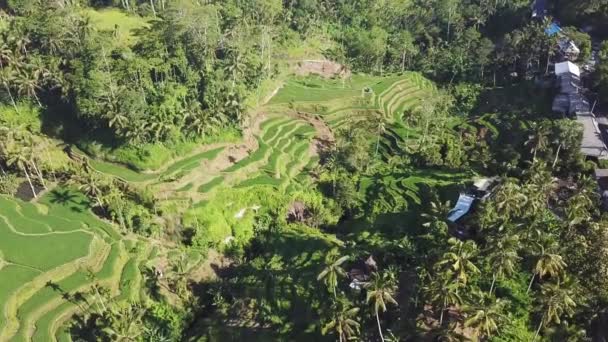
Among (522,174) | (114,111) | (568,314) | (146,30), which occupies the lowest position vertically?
(568,314)

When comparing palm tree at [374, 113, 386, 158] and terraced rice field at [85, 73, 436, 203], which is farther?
palm tree at [374, 113, 386, 158]

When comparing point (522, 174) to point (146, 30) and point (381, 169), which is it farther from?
point (146, 30)

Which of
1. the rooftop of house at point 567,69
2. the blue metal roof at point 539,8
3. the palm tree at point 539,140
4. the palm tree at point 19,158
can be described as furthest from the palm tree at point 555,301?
the blue metal roof at point 539,8

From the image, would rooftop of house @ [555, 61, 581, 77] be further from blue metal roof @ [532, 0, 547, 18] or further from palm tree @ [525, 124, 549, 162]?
blue metal roof @ [532, 0, 547, 18]

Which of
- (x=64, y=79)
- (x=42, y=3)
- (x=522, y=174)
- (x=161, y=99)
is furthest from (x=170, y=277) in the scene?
(x=42, y=3)

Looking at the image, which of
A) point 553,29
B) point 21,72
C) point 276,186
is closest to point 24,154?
point 21,72

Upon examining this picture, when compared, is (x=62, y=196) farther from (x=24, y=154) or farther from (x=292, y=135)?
(x=292, y=135)

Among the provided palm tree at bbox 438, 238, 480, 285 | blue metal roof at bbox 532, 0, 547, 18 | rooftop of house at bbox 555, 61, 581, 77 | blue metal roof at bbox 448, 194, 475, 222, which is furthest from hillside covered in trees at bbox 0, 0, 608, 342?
blue metal roof at bbox 532, 0, 547, 18
